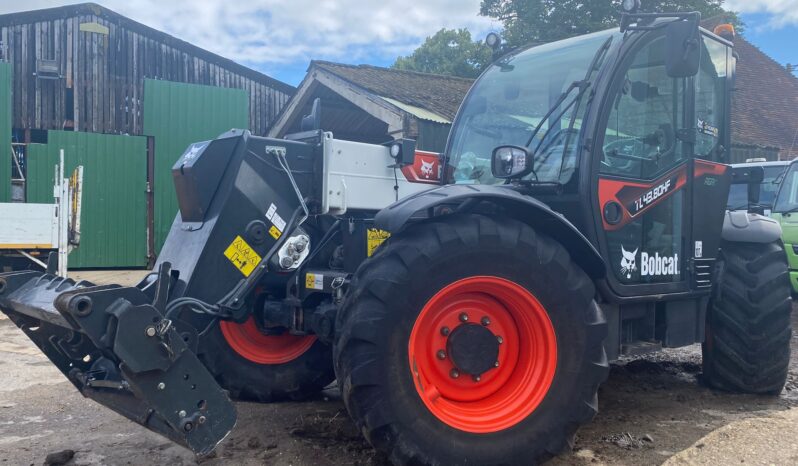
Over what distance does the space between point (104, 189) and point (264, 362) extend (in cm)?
1155

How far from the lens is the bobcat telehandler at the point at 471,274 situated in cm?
295

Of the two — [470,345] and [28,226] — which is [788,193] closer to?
[470,345]

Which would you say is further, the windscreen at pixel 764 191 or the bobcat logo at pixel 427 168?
the windscreen at pixel 764 191

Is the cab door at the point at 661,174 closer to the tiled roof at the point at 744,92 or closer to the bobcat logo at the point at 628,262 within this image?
the bobcat logo at the point at 628,262

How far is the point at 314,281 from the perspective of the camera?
149 inches

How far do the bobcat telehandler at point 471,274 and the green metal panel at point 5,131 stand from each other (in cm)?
1161

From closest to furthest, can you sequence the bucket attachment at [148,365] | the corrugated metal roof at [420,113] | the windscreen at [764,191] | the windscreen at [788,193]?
the bucket attachment at [148,365] → the windscreen at [788,193] → the corrugated metal roof at [420,113] → the windscreen at [764,191]

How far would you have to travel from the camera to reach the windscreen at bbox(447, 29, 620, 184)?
13.4 feet

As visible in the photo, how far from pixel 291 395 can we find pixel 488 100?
245 centimetres

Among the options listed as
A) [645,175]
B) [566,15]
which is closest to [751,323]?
[645,175]

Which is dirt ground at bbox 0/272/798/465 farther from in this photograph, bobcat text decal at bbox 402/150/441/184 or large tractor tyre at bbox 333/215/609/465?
bobcat text decal at bbox 402/150/441/184

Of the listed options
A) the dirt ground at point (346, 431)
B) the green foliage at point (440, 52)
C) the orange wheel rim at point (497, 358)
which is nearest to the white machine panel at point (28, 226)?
the dirt ground at point (346, 431)

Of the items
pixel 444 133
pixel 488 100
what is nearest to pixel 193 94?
pixel 444 133

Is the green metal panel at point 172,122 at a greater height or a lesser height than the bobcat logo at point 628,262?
greater
